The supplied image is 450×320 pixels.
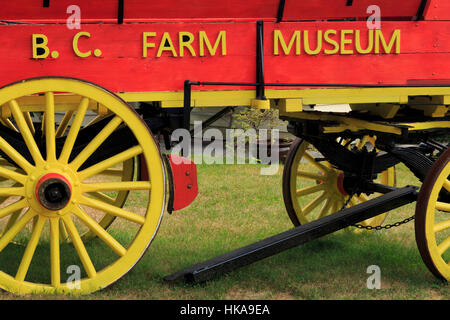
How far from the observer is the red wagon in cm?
323

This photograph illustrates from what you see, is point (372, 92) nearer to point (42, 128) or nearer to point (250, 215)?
point (42, 128)

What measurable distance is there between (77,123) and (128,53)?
483 millimetres

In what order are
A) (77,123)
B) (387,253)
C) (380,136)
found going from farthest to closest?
1. (387,253)
2. (380,136)
3. (77,123)

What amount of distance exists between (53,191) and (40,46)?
0.79m

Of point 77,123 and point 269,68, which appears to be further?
point 269,68

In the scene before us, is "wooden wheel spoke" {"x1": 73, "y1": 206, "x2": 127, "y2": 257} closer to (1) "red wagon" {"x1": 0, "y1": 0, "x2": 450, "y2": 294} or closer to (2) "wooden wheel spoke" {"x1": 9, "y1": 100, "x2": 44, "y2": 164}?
(1) "red wagon" {"x1": 0, "y1": 0, "x2": 450, "y2": 294}

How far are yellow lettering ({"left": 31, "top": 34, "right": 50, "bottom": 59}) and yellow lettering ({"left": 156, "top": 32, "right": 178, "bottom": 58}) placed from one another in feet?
1.98

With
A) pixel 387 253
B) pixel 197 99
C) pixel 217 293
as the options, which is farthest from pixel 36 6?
pixel 387 253

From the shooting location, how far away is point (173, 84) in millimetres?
3406

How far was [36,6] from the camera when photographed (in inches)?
135

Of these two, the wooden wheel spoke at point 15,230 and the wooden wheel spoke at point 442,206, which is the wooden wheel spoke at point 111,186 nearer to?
the wooden wheel spoke at point 15,230

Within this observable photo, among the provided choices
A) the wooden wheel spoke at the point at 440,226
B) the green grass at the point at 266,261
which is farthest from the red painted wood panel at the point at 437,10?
the green grass at the point at 266,261

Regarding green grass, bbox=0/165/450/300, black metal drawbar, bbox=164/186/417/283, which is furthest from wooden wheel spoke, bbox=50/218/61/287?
black metal drawbar, bbox=164/186/417/283

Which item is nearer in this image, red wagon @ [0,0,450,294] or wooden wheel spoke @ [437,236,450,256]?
red wagon @ [0,0,450,294]
